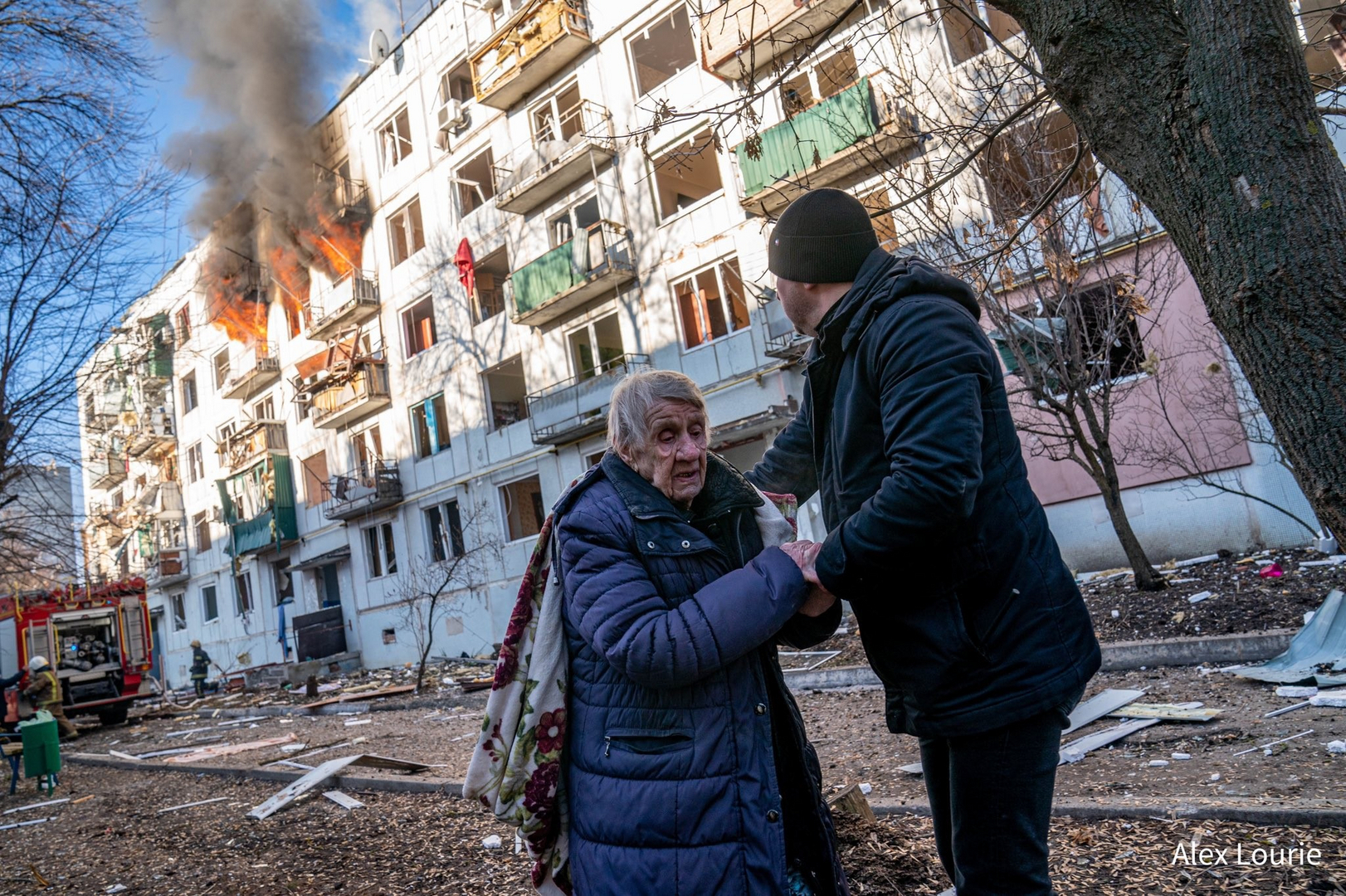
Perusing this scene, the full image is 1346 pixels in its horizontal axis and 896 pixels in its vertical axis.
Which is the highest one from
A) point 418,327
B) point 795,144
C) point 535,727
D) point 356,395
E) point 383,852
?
point 418,327

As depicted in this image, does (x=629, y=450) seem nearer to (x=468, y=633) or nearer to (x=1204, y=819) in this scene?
(x=1204, y=819)

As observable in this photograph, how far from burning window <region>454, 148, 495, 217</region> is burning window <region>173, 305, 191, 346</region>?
19.7 m

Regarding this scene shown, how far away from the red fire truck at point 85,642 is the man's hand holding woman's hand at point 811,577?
2182 centimetres

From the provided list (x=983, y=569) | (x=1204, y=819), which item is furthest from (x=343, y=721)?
(x=983, y=569)

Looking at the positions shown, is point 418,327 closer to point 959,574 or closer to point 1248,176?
point 1248,176

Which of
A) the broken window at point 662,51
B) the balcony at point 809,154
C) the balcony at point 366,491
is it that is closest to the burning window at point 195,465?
the balcony at point 366,491

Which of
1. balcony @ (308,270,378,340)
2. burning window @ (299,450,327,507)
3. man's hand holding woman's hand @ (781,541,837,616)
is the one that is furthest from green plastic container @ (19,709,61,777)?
burning window @ (299,450,327,507)

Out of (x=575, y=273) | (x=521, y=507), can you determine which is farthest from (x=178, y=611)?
(x=575, y=273)

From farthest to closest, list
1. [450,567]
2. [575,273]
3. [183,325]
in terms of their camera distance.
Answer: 1. [183,325]
2. [450,567]
3. [575,273]

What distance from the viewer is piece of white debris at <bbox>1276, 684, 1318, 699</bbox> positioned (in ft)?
17.8

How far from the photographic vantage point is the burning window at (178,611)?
3706 cm

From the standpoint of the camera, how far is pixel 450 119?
23031mm

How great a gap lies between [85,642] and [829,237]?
23639 millimetres

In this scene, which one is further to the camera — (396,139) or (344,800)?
(396,139)
